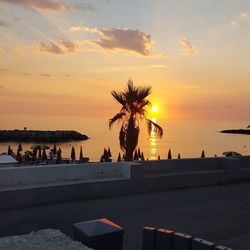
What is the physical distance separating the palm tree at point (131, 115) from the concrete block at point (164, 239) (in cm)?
1155

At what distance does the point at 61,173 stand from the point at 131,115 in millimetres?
6853

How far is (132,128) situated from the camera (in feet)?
54.3

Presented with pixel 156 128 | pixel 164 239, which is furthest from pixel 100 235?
pixel 156 128

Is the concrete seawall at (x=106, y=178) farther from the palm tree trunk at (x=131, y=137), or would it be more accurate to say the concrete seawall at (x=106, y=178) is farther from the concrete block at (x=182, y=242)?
the concrete block at (x=182, y=242)

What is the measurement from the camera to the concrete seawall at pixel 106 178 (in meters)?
9.35

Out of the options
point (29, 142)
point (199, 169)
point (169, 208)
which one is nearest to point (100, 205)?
point (169, 208)

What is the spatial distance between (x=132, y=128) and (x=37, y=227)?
934 cm

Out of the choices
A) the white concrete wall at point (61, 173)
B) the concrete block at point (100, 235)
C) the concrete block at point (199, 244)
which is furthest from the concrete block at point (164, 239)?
the white concrete wall at point (61, 173)

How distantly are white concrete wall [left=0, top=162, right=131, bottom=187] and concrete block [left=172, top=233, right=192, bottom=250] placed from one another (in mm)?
6025

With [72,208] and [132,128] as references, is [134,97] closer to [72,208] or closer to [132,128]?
[132,128]

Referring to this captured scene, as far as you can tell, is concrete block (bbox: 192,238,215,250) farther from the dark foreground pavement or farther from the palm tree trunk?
the palm tree trunk

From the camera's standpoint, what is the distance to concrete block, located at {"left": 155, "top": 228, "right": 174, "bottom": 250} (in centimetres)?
477

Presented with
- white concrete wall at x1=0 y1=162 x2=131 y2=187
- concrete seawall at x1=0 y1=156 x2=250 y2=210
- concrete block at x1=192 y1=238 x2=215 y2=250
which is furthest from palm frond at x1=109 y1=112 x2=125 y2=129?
concrete block at x1=192 y1=238 x2=215 y2=250

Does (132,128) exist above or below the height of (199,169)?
above
